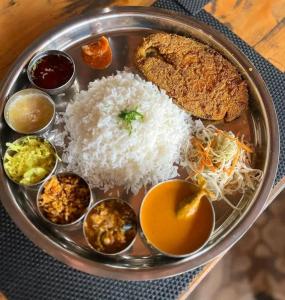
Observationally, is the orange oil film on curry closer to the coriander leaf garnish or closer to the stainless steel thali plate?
the stainless steel thali plate

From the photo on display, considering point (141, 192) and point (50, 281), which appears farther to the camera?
point (141, 192)

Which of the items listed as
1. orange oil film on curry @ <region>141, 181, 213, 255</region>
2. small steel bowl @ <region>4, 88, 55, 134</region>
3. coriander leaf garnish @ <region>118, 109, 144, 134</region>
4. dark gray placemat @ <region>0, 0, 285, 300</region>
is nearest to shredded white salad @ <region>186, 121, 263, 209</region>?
orange oil film on curry @ <region>141, 181, 213, 255</region>

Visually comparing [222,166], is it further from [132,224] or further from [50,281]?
[50,281]

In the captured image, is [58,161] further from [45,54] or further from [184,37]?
[184,37]

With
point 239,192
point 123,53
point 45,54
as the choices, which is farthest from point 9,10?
point 239,192

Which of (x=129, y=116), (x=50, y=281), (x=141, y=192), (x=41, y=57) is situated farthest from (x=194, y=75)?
(x=50, y=281)

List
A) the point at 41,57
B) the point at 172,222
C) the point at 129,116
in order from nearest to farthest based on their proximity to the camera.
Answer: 1. the point at 172,222
2. the point at 129,116
3. the point at 41,57
